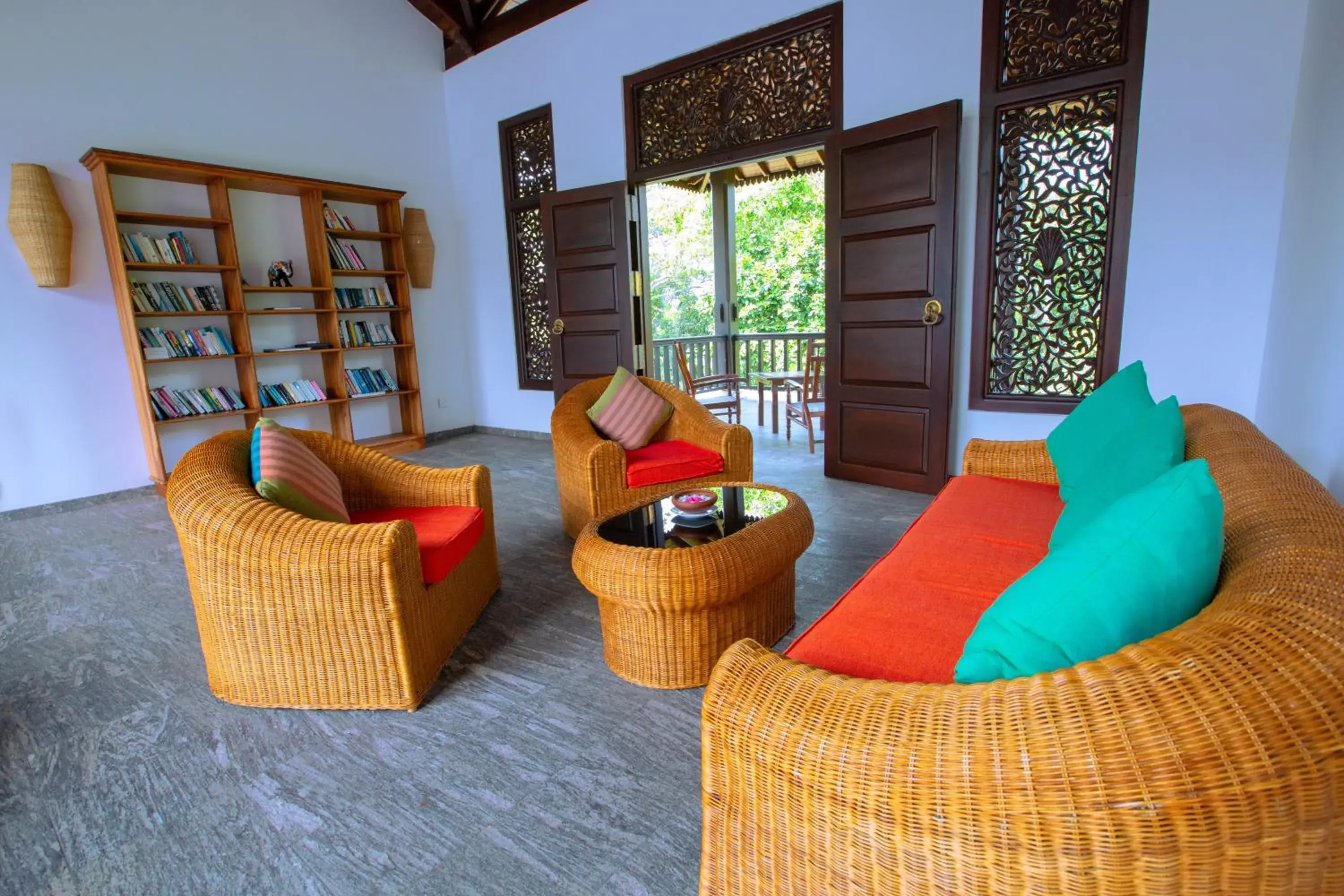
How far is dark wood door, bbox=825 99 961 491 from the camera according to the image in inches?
139

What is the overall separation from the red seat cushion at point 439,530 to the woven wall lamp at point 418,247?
4.01 meters

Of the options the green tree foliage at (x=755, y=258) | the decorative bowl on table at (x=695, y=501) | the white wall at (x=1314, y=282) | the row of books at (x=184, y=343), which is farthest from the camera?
the green tree foliage at (x=755, y=258)

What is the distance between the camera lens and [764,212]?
418 inches

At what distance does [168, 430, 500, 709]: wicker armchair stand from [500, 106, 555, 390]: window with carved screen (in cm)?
403

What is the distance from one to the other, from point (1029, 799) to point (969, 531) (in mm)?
1247

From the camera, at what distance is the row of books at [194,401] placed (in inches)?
169

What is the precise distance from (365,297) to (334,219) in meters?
0.64

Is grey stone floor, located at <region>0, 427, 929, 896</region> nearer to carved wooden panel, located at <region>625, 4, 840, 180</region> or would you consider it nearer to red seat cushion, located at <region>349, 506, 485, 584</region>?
red seat cushion, located at <region>349, 506, 485, 584</region>

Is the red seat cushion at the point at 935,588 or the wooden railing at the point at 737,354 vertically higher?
the wooden railing at the point at 737,354

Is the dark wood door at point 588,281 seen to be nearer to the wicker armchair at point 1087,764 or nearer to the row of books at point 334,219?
the row of books at point 334,219

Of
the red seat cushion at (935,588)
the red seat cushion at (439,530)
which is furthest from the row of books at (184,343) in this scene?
the red seat cushion at (935,588)

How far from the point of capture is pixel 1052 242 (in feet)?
11.1

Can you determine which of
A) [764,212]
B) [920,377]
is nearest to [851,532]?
[920,377]

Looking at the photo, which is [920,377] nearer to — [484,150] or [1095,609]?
[1095,609]
